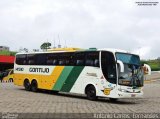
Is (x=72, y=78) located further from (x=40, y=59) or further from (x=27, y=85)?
(x=27, y=85)

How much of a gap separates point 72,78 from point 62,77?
1.22 m

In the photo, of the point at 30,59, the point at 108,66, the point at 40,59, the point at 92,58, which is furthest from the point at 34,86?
the point at 108,66

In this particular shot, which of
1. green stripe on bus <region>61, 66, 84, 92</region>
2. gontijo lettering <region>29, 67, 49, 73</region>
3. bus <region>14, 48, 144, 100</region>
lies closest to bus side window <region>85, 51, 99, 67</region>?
bus <region>14, 48, 144, 100</region>

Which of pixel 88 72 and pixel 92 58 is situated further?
pixel 88 72

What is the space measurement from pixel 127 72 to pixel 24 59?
39.1ft

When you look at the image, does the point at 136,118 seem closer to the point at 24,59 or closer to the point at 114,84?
the point at 114,84

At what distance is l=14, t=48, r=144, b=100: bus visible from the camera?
25.4 metres

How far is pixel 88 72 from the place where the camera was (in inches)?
1081

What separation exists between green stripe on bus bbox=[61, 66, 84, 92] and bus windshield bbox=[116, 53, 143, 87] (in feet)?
10.8

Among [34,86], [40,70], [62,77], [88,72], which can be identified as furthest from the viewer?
[34,86]

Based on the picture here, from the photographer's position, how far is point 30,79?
34.1 m

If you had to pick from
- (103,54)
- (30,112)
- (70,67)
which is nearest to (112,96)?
(103,54)

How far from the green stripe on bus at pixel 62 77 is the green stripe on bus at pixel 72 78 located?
0.25m

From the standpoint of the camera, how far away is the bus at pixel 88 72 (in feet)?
83.3
